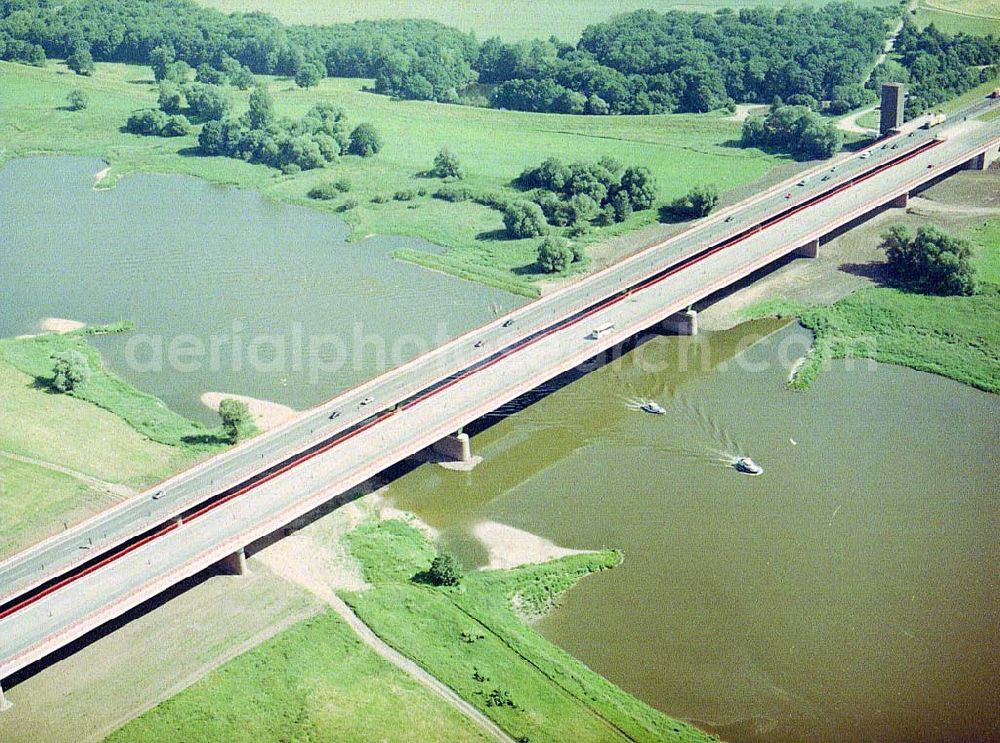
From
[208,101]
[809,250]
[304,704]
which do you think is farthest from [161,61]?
[304,704]

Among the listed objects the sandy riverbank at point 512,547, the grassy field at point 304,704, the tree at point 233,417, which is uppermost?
the tree at point 233,417

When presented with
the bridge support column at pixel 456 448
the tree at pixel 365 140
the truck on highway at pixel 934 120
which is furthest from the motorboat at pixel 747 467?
the tree at pixel 365 140

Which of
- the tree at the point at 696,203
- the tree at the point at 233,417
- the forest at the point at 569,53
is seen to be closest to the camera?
the tree at the point at 233,417

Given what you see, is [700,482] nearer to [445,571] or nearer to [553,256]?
[445,571]

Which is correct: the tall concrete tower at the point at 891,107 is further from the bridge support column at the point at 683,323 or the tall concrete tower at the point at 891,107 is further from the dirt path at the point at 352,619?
the dirt path at the point at 352,619

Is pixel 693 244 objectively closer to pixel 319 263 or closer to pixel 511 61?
pixel 319 263

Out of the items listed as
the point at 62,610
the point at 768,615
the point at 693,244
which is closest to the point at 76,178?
the point at 693,244

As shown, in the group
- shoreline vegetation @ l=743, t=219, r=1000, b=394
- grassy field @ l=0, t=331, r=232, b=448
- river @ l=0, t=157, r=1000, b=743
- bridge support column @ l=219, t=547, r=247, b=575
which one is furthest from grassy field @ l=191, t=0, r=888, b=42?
bridge support column @ l=219, t=547, r=247, b=575

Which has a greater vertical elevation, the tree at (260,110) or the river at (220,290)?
the tree at (260,110)
